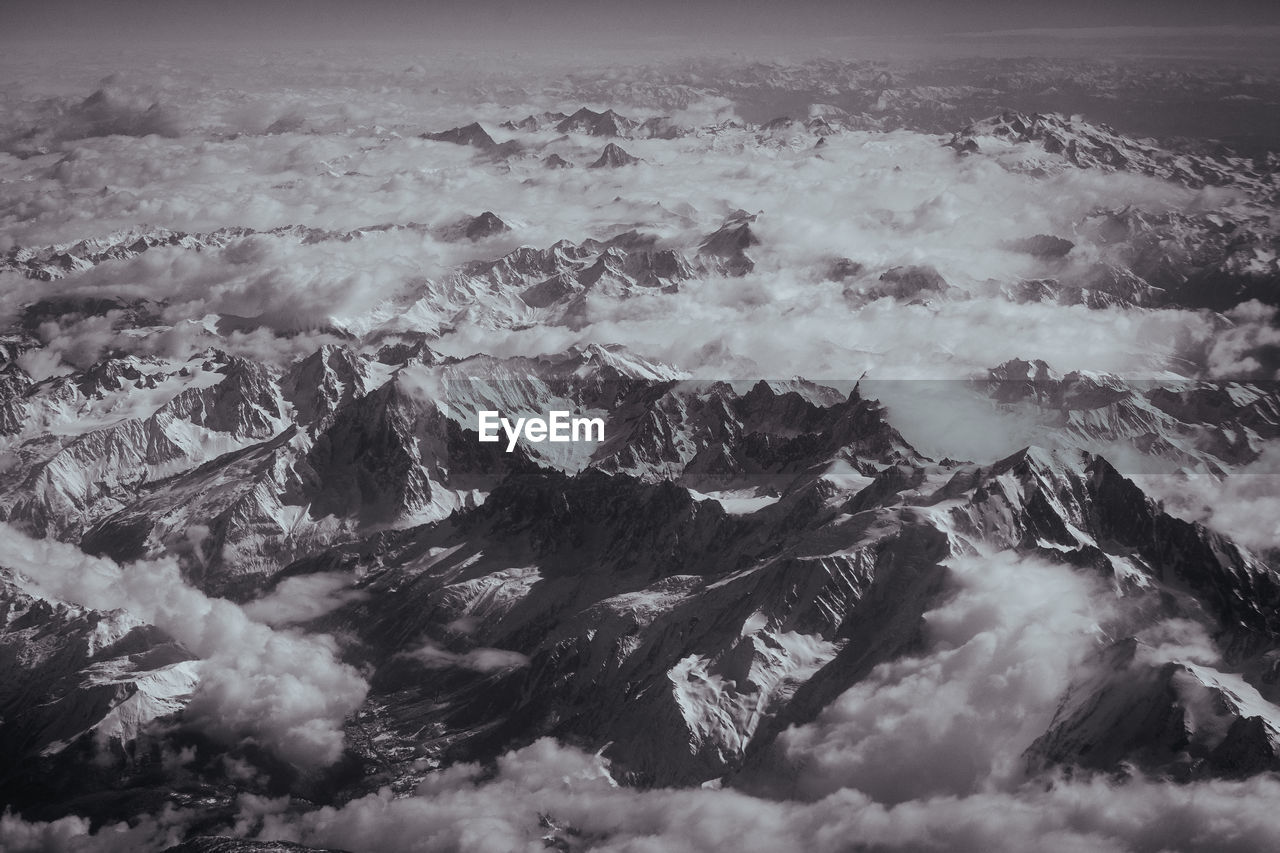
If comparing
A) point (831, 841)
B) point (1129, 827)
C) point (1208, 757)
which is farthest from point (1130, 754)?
point (831, 841)

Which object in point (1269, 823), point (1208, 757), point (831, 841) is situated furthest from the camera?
point (831, 841)

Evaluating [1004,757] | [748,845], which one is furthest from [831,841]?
[1004,757]

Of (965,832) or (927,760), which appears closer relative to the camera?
(965,832)

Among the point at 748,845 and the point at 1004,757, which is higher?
the point at 1004,757

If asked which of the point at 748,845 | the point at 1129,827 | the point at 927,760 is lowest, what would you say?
the point at 748,845

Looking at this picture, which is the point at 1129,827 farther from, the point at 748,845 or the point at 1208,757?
the point at 748,845

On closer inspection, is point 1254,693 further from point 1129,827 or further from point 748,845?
point 748,845

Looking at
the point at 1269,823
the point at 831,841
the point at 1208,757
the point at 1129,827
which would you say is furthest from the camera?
the point at 831,841

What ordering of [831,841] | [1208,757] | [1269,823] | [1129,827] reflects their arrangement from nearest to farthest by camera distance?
1. [1269,823]
2. [1129,827]
3. [1208,757]
4. [831,841]

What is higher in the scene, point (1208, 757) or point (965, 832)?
point (1208, 757)
